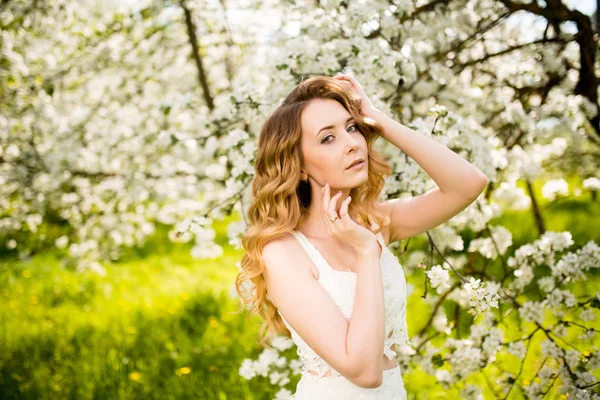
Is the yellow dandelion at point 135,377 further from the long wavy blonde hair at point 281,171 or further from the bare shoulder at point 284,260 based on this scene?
the bare shoulder at point 284,260

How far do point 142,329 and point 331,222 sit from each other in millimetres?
3678

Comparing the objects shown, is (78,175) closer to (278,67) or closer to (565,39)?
(278,67)

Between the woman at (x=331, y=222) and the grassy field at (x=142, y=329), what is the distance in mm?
495

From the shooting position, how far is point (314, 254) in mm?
2014

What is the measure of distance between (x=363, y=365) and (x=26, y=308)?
523 cm

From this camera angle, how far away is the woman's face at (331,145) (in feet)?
6.55

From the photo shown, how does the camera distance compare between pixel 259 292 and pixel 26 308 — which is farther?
pixel 26 308

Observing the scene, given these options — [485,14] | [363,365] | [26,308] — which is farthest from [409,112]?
[26,308]

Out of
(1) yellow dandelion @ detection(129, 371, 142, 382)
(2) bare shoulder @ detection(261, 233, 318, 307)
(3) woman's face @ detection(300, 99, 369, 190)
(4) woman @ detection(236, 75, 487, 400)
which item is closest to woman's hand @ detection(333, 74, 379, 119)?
(4) woman @ detection(236, 75, 487, 400)

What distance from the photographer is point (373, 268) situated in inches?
70.7

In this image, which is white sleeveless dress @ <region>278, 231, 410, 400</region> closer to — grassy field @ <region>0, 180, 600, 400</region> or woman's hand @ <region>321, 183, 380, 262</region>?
woman's hand @ <region>321, 183, 380, 262</region>

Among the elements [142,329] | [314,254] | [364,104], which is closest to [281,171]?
[314,254]

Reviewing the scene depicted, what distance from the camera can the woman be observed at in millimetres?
1804

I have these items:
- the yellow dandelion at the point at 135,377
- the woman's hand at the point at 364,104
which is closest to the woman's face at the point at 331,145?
the woman's hand at the point at 364,104
